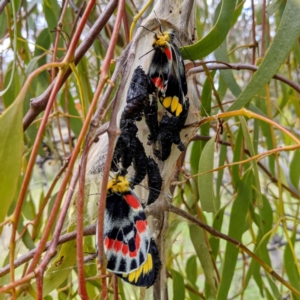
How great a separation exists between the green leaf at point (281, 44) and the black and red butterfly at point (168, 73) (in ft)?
0.30

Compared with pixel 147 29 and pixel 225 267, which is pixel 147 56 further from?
pixel 225 267

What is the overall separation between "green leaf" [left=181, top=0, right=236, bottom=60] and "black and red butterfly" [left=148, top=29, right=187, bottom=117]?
0.03 metres

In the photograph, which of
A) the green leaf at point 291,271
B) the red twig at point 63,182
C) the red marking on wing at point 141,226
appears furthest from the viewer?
the green leaf at point 291,271

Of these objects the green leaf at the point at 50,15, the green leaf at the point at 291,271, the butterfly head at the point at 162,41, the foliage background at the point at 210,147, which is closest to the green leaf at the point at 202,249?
the foliage background at the point at 210,147

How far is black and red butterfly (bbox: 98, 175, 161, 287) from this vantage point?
38 cm

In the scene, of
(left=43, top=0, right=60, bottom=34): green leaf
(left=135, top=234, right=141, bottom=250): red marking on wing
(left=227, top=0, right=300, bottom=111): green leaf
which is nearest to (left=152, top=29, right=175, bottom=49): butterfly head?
(left=227, top=0, right=300, bottom=111): green leaf

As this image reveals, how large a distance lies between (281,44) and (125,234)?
0.94 ft

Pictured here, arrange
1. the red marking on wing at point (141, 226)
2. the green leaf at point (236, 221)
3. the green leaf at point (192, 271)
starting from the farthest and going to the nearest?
the green leaf at point (192, 271) → the green leaf at point (236, 221) → the red marking on wing at point (141, 226)

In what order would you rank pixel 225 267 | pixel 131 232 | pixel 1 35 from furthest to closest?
pixel 1 35 → pixel 225 267 → pixel 131 232

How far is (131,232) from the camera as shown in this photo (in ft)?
1.29

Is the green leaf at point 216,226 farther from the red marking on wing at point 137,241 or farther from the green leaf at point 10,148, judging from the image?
the green leaf at point 10,148

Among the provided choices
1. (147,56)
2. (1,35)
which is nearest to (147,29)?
(147,56)

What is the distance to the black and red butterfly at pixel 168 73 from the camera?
1.51ft

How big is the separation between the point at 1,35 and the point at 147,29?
51 cm
